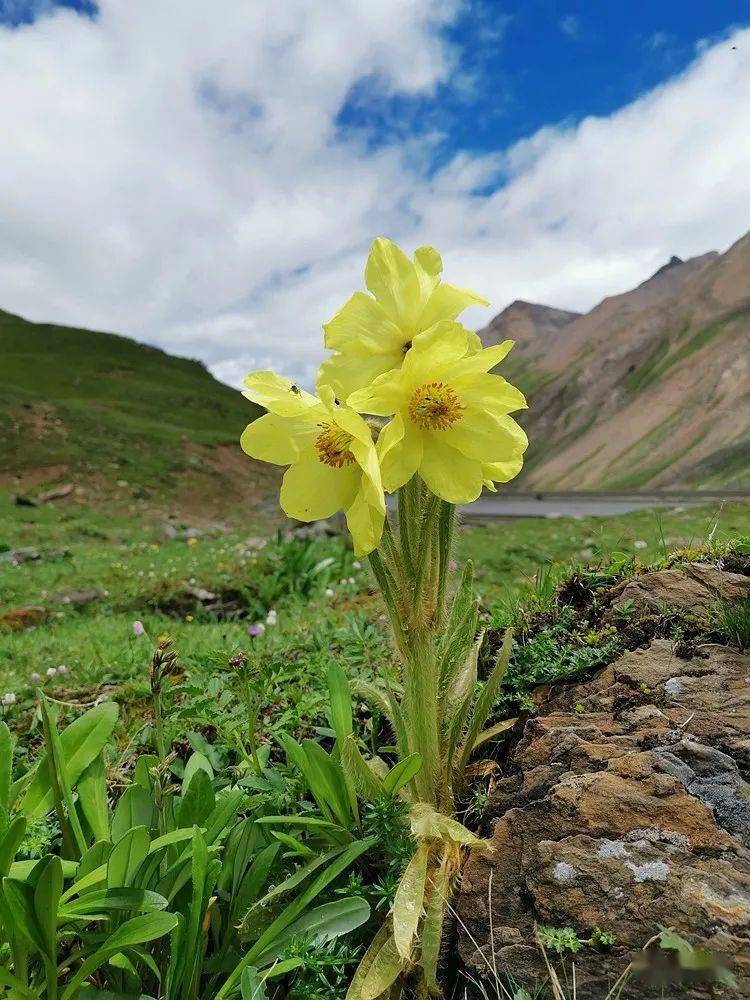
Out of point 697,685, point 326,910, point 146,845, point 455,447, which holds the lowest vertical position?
point 326,910

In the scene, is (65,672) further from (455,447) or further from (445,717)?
(455,447)

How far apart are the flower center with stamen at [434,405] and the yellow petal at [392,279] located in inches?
10.0

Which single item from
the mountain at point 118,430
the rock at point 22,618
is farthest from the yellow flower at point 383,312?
the mountain at point 118,430

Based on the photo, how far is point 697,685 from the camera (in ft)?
7.16

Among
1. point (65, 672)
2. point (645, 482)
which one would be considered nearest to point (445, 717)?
point (65, 672)

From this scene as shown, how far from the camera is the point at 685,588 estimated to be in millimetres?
2621

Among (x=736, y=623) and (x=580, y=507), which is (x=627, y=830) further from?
(x=580, y=507)

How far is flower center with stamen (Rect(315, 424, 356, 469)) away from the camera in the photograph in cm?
173

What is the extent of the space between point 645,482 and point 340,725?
64.0m

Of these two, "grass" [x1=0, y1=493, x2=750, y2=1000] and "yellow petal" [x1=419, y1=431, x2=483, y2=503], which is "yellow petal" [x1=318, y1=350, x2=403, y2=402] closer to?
"yellow petal" [x1=419, y1=431, x2=483, y2=503]

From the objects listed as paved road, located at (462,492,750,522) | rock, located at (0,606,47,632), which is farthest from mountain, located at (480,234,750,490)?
rock, located at (0,606,47,632)

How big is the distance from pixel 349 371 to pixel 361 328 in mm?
124

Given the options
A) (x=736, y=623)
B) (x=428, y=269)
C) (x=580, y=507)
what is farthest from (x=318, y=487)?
(x=580, y=507)

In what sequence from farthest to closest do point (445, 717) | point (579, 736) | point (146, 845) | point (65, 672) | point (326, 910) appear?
point (65, 672)
point (445, 717)
point (579, 736)
point (326, 910)
point (146, 845)
